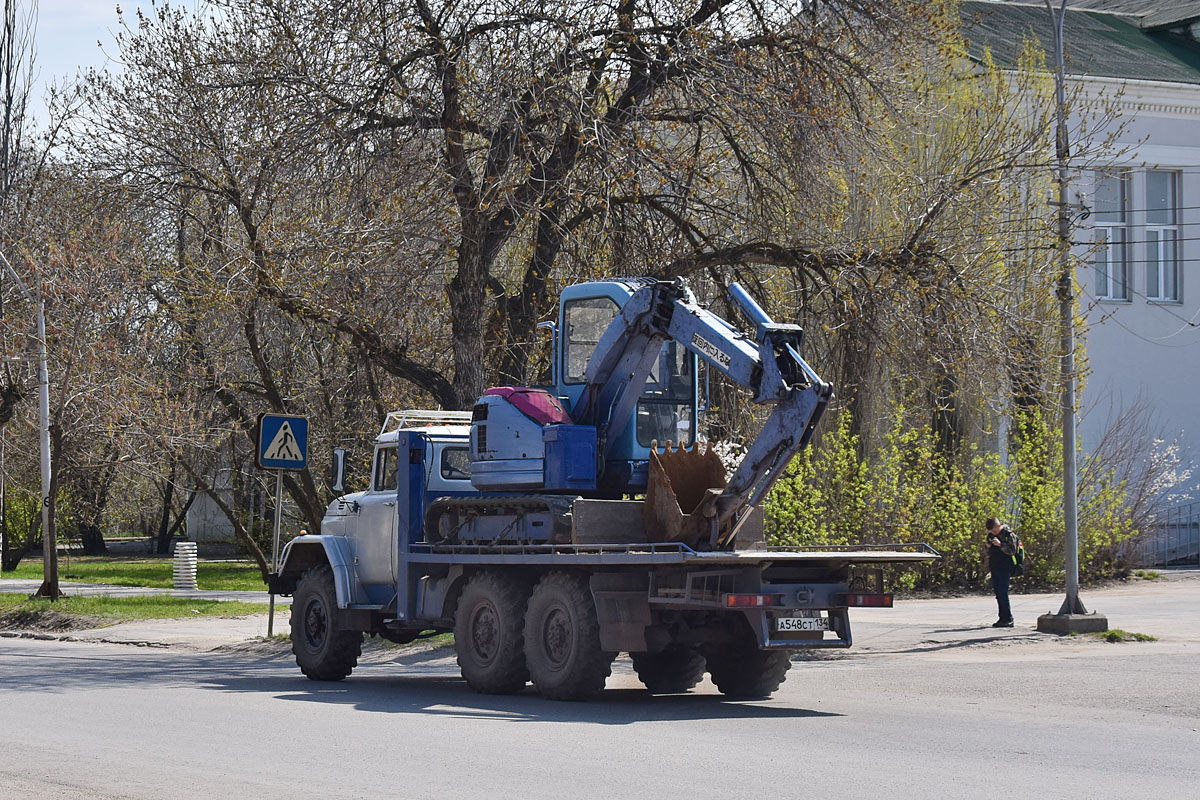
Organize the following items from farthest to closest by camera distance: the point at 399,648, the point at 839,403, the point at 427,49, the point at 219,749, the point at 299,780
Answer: the point at 839,403 < the point at 399,648 < the point at 427,49 < the point at 219,749 < the point at 299,780

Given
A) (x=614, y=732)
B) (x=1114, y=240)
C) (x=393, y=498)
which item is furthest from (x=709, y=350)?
(x=1114, y=240)

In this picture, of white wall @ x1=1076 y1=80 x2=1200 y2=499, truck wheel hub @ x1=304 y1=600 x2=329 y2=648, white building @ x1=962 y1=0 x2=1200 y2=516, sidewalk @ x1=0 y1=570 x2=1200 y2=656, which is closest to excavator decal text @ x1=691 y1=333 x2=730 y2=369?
truck wheel hub @ x1=304 y1=600 x2=329 y2=648

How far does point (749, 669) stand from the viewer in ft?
49.2

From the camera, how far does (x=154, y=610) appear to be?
28672mm

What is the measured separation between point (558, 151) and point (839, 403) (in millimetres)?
6280

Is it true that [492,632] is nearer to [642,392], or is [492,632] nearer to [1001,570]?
[642,392]

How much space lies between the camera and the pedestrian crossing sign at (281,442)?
21.4m

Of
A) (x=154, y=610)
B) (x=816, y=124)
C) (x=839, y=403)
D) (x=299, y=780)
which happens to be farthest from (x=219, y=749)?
(x=154, y=610)

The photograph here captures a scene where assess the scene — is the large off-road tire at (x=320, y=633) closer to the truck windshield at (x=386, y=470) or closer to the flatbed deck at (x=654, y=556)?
the truck windshield at (x=386, y=470)

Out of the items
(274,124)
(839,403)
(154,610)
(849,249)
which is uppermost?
(274,124)

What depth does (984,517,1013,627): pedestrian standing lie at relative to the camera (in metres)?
23.2

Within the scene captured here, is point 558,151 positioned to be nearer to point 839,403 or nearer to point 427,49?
point 427,49

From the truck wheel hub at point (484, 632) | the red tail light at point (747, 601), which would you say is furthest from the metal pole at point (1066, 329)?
the truck wheel hub at point (484, 632)

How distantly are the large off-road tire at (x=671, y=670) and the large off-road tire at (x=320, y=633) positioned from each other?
316 centimetres
